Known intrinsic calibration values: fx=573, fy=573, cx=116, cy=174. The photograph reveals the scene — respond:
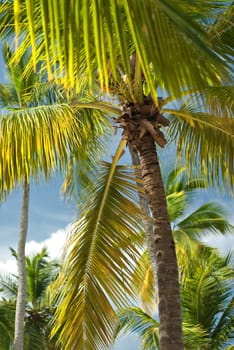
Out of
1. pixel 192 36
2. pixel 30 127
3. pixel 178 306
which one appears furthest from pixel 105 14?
pixel 30 127

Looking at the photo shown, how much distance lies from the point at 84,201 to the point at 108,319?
1564 millimetres

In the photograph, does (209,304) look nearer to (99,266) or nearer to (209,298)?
(209,298)

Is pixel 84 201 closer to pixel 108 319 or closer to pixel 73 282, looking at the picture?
pixel 73 282

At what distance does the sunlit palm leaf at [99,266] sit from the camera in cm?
702

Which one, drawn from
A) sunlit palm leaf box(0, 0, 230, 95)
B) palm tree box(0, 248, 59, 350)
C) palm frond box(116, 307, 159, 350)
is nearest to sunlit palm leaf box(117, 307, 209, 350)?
palm frond box(116, 307, 159, 350)

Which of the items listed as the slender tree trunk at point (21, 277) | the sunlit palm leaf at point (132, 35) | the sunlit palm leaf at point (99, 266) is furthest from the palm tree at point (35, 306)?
the sunlit palm leaf at point (132, 35)

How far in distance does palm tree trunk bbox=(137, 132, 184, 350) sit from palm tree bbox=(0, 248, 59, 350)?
43.0 feet

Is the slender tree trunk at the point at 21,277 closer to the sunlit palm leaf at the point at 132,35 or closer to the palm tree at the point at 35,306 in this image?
the palm tree at the point at 35,306

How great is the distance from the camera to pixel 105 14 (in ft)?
6.91

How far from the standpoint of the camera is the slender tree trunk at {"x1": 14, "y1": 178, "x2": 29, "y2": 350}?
49.9 ft

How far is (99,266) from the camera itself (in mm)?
7109

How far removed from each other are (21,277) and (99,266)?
9.05 meters

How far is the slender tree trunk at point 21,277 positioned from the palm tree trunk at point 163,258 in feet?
29.1

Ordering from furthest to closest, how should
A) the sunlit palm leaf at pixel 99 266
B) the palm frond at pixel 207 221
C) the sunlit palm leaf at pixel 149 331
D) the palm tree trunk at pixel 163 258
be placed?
the palm frond at pixel 207 221 < the sunlit palm leaf at pixel 149 331 < the sunlit palm leaf at pixel 99 266 < the palm tree trunk at pixel 163 258
